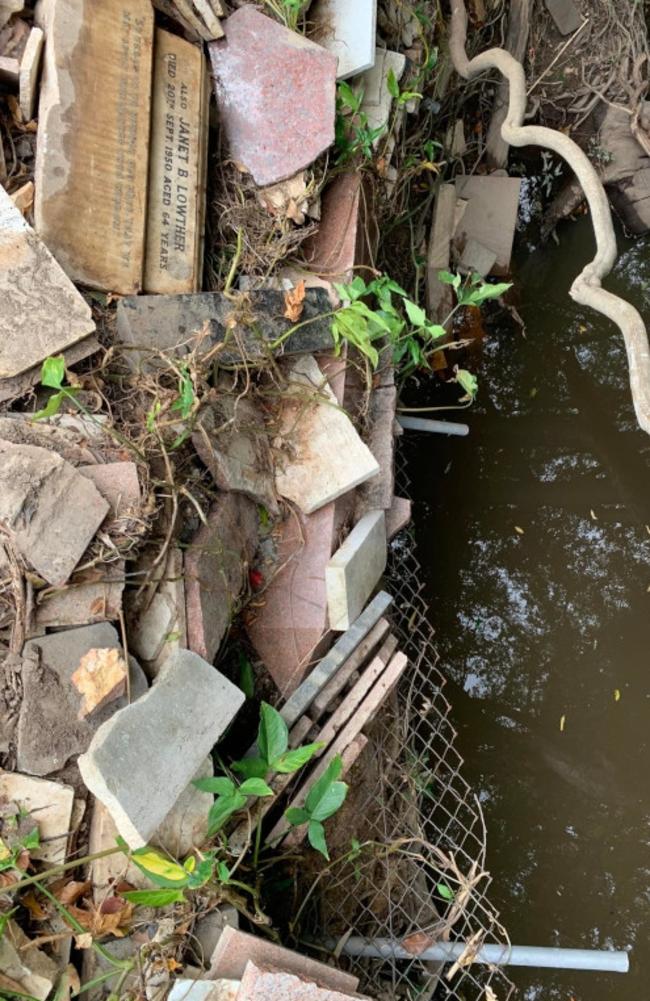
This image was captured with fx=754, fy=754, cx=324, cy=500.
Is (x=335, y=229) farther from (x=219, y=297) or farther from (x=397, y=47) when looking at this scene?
(x=397, y=47)

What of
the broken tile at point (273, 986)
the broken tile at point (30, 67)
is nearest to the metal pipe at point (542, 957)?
the broken tile at point (273, 986)

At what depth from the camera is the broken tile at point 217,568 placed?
2568mm

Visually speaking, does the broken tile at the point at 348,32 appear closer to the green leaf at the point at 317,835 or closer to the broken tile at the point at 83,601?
A: the broken tile at the point at 83,601

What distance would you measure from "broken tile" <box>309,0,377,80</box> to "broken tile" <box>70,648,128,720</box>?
262 cm

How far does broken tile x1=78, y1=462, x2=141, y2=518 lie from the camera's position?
95.7 inches

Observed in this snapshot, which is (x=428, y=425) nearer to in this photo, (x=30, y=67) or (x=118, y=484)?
(x=118, y=484)

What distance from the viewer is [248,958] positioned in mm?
2266

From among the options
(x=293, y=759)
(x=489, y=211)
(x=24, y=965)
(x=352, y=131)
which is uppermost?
(x=352, y=131)

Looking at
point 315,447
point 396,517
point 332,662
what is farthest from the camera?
point 396,517

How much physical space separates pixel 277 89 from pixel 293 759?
2.61m

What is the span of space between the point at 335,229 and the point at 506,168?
2.18 metres

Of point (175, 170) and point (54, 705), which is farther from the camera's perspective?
point (175, 170)

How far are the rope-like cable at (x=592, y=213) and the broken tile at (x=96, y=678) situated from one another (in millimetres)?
2073

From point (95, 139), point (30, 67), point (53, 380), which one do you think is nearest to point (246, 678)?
point (53, 380)
